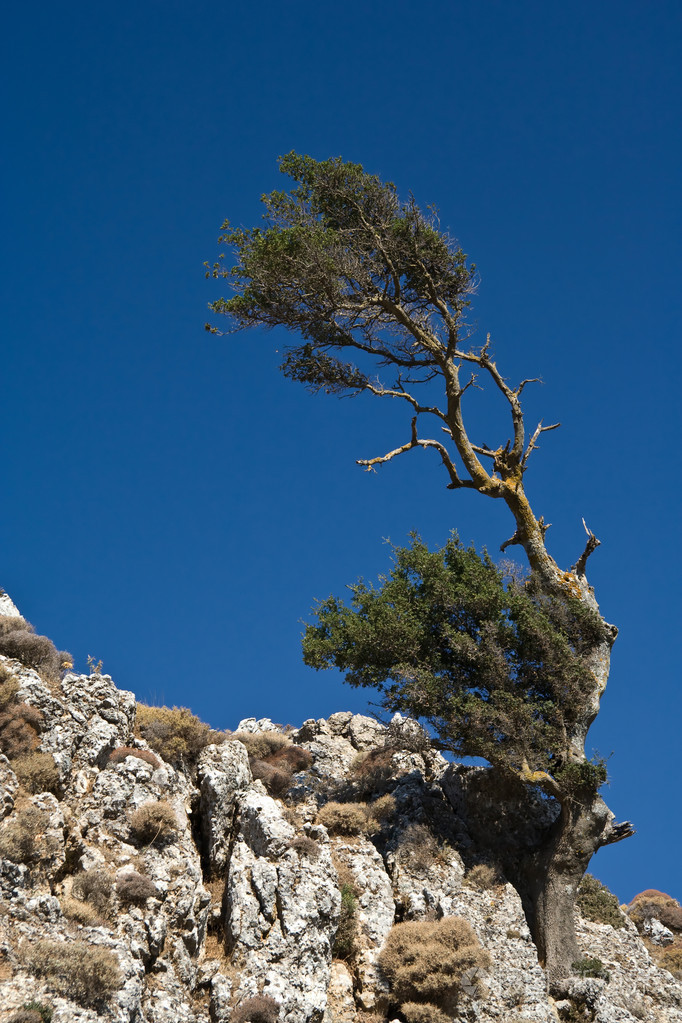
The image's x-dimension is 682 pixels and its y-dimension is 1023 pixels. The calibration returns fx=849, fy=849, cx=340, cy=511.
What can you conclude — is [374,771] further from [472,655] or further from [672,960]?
[672,960]

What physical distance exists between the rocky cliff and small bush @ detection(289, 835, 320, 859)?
63 mm

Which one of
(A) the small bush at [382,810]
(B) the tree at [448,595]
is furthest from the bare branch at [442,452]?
(A) the small bush at [382,810]

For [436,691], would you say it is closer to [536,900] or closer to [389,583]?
[389,583]

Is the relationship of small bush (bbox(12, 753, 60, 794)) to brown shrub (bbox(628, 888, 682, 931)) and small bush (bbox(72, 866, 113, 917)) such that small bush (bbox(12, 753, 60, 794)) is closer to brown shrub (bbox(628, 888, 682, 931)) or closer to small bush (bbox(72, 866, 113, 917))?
small bush (bbox(72, 866, 113, 917))

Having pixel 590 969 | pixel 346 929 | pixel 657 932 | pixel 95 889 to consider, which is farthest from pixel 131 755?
pixel 657 932

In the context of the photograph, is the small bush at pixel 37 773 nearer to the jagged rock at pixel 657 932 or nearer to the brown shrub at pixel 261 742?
the brown shrub at pixel 261 742

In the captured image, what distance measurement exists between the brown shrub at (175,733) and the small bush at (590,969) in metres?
11.2

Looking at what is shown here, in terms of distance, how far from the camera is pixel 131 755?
2094 centimetres

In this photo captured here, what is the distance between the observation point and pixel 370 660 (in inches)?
1029

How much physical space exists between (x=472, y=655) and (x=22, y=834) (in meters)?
13.7

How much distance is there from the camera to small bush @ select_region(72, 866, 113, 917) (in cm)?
1659

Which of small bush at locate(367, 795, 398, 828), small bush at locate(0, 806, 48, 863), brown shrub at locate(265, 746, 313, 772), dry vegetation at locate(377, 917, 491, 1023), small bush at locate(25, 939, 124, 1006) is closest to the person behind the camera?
small bush at locate(25, 939, 124, 1006)

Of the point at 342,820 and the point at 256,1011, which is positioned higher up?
the point at 342,820

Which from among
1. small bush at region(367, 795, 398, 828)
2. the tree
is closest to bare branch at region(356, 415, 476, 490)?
the tree
